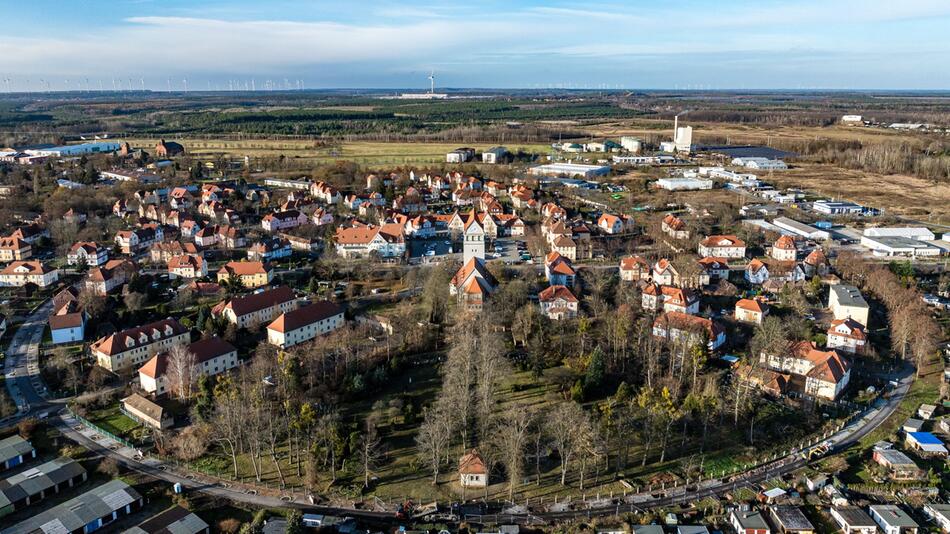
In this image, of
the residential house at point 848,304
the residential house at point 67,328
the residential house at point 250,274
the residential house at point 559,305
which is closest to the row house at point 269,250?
the residential house at point 250,274

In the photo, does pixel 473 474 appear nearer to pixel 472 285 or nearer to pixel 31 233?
pixel 472 285

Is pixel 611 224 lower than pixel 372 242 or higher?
higher

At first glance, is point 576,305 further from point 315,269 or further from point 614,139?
point 614,139

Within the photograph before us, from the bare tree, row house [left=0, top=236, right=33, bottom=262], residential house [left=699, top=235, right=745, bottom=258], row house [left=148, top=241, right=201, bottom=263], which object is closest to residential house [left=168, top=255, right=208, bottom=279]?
row house [left=148, top=241, right=201, bottom=263]

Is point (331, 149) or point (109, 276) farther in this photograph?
point (331, 149)

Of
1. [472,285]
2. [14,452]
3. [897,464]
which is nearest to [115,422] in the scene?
[14,452]

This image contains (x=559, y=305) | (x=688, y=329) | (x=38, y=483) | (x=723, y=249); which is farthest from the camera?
(x=723, y=249)

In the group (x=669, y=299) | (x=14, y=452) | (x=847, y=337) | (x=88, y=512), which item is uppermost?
(x=669, y=299)

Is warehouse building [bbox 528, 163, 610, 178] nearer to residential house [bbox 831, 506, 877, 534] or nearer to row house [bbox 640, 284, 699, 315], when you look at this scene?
row house [bbox 640, 284, 699, 315]
